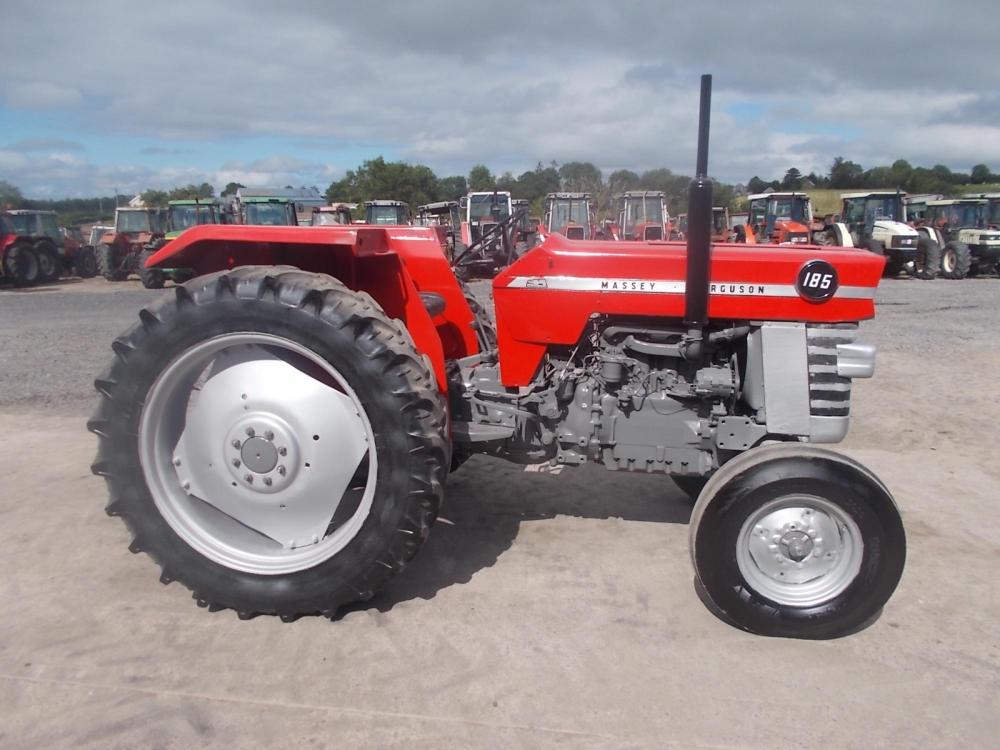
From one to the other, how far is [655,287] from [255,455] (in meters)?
1.73

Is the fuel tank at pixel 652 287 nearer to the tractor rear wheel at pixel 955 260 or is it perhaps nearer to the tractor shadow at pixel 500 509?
the tractor shadow at pixel 500 509

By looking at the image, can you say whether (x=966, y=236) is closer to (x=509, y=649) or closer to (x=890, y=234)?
(x=890, y=234)

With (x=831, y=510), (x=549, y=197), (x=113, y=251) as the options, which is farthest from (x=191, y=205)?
(x=831, y=510)

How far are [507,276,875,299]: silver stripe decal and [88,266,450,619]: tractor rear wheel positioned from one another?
675 mm

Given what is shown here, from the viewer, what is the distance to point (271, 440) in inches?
114

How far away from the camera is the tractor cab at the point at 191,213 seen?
19.2 metres

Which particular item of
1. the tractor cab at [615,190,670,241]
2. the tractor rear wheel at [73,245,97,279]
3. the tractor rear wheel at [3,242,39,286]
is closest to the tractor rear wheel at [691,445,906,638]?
the tractor cab at [615,190,670,241]

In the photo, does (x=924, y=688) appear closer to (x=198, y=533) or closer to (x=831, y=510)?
(x=831, y=510)

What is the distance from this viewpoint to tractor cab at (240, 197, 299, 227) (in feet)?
61.1

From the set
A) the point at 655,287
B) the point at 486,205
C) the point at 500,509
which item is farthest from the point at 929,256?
the point at 655,287

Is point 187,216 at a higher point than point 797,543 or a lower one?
higher

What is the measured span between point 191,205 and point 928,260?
61.6ft

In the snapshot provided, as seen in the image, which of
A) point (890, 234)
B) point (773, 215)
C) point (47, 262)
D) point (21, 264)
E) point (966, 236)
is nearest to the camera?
point (890, 234)

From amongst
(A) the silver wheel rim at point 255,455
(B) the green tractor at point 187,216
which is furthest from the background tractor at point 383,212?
(A) the silver wheel rim at point 255,455
